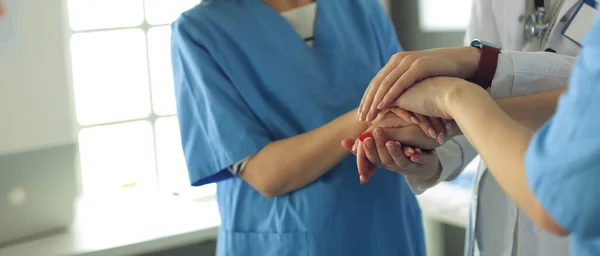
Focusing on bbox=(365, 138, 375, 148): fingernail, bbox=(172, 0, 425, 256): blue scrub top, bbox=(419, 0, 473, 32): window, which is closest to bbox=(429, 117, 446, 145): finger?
bbox=(365, 138, 375, 148): fingernail

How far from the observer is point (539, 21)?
142 cm

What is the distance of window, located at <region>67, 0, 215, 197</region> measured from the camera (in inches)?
88.5

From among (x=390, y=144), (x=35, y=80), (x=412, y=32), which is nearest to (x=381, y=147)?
(x=390, y=144)

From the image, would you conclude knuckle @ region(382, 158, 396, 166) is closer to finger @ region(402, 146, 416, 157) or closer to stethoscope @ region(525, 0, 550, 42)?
finger @ region(402, 146, 416, 157)

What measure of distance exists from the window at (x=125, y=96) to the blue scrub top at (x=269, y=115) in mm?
995

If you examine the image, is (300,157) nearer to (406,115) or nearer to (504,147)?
(406,115)

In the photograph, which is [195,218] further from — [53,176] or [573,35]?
[573,35]

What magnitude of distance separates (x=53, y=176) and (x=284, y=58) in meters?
0.87

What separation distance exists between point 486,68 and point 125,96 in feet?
4.57

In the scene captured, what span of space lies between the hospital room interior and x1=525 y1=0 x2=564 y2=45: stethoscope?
0.60 meters

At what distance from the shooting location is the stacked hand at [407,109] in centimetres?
113

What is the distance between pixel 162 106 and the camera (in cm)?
235

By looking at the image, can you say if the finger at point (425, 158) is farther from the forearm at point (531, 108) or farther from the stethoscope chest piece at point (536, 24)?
the stethoscope chest piece at point (536, 24)

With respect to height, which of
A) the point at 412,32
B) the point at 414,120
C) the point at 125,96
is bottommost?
the point at 125,96
